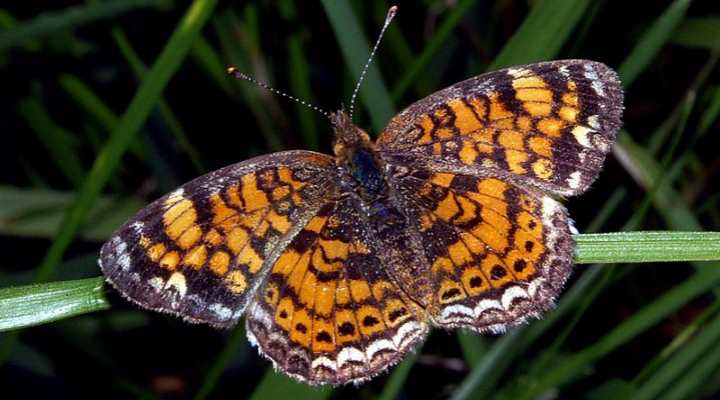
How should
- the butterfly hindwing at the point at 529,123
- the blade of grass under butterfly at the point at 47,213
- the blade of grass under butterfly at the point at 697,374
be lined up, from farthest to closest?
the blade of grass under butterfly at the point at 47,213 < the blade of grass under butterfly at the point at 697,374 < the butterfly hindwing at the point at 529,123

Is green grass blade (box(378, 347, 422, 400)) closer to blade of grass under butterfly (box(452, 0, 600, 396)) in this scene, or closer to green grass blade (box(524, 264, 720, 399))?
green grass blade (box(524, 264, 720, 399))

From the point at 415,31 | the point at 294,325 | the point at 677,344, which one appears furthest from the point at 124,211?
the point at 677,344

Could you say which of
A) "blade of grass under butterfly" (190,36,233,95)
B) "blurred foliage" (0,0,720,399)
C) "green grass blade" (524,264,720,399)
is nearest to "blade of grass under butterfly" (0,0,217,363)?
"blurred foliage" (0,0,720,399)

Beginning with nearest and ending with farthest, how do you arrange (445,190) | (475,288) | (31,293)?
(31,293) → (475,288) → (445,190)

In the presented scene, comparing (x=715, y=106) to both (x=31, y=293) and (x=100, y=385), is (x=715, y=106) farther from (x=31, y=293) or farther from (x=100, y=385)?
(x=100, y=385)

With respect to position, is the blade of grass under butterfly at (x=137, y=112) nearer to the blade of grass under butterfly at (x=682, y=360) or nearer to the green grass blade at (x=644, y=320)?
the green grass blade at (x=644, y=320)

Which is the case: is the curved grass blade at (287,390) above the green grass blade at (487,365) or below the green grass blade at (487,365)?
above

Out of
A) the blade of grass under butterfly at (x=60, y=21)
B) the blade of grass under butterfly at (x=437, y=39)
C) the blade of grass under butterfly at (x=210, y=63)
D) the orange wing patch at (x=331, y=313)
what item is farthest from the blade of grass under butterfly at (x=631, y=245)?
the blade of grass under butterfly at (x=210, y=63)
